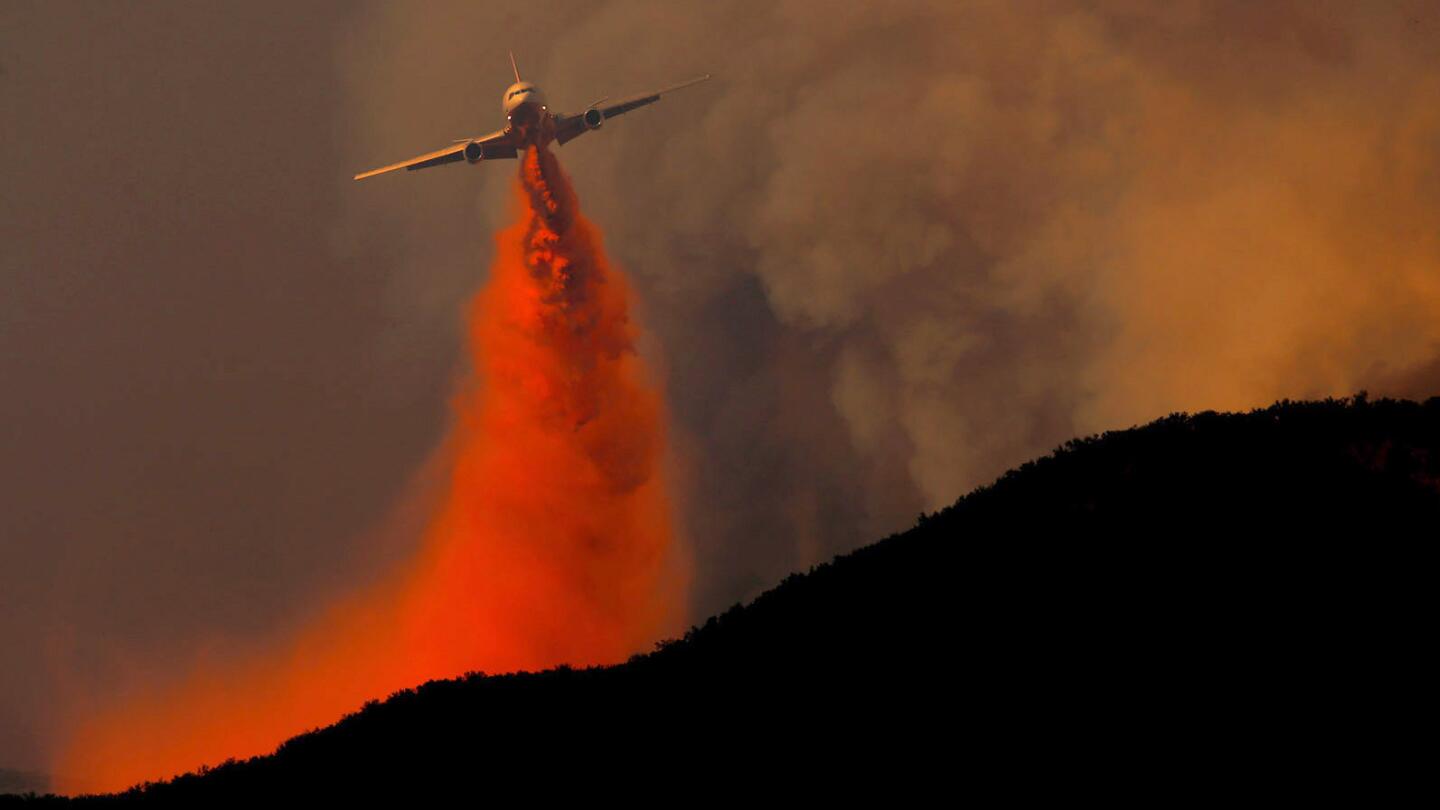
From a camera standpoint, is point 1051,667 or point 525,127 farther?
point 525,127

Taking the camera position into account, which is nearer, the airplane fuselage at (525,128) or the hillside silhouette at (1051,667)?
the hillside silhouette at (1051,667)

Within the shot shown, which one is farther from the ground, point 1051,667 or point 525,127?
point 525,127

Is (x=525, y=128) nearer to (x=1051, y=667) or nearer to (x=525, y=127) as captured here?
(x=525, y=127)

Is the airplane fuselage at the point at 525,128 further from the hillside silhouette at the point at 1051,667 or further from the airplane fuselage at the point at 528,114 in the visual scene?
the hillside silhouette at the point at 1051,667

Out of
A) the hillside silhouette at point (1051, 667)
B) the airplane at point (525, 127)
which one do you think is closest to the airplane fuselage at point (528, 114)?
the airplane at point (525, 127)

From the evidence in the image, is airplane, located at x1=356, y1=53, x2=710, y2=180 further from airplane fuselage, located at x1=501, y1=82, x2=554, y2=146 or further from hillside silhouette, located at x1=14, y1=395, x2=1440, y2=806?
hillside silhouette, located at x1=14, y1=395, x2=1440, y2=806

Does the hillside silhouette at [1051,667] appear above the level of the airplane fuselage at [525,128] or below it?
below

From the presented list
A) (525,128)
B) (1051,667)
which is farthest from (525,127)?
(1051,667)

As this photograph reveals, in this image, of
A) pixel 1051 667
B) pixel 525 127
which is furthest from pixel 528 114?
pixel 1051 667

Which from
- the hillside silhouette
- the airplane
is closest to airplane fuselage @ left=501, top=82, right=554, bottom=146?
the airplane
